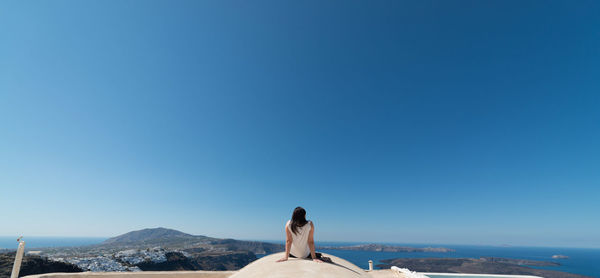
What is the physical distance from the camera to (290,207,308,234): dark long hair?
3.81 meters

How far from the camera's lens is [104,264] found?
43.7 metres

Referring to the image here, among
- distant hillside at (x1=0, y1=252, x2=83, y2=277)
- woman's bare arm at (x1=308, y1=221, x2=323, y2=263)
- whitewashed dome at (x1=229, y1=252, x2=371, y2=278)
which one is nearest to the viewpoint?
whitewashed dome at (x1=229, y1=252, x2=371, y2=278)

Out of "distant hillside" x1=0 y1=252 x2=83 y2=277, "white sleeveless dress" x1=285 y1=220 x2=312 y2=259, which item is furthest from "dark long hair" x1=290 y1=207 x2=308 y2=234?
"distant hillside" x1=0 y1=252 x2=83 y2=277

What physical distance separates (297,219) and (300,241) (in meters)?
0.39

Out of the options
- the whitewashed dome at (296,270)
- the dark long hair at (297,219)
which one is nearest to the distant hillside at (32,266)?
the whitewashed dome at (296,270)

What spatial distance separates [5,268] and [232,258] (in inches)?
3192

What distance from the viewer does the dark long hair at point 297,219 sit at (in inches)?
150

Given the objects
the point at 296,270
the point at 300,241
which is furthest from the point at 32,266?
the point at 296,270

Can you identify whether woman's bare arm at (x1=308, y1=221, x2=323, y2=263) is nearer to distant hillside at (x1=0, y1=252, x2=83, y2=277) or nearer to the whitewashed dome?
the whitewashed dome

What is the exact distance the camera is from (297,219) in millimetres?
3826

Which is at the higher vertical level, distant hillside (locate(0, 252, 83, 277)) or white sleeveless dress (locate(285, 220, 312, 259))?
white sleeveless dress (locate(285, 220, 312, 259))

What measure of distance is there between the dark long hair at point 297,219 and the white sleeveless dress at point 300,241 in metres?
0.05

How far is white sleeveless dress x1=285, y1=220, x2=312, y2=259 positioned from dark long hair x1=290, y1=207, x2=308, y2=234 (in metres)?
0.05

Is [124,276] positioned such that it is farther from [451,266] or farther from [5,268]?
[451,266]
